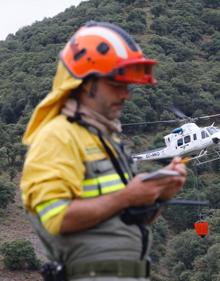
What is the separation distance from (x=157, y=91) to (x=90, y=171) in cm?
5101

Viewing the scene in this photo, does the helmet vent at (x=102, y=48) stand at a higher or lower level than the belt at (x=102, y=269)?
higher

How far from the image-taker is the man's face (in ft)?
9.75

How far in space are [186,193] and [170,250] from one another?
434 cm

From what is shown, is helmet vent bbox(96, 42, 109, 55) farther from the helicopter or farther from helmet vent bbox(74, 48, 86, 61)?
the helicopter

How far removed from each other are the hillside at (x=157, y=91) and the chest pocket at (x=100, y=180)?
22.5 meters

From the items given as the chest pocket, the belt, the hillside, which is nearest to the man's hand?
the chest pocket

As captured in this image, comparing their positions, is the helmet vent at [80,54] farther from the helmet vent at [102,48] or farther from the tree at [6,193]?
the tree at [6,193]

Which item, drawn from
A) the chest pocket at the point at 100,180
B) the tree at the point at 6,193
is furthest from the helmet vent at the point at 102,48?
the tree at the point at 6,193

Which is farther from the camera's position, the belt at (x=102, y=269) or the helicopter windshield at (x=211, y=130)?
the helicopter windshield at (x=211, y=130)

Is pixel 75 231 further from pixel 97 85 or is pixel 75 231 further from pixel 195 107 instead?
pixel 195 107

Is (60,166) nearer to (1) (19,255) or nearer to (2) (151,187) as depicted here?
(2) (151,187)

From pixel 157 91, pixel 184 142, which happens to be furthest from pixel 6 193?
pixel 157 91

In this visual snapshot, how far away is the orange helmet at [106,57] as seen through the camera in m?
2.94

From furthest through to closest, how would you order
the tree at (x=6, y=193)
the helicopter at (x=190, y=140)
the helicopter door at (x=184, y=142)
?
the tree at (x=6, y=193), the helicopter door at (x=184, y=142), the helicopter at (x=190, y=140)
